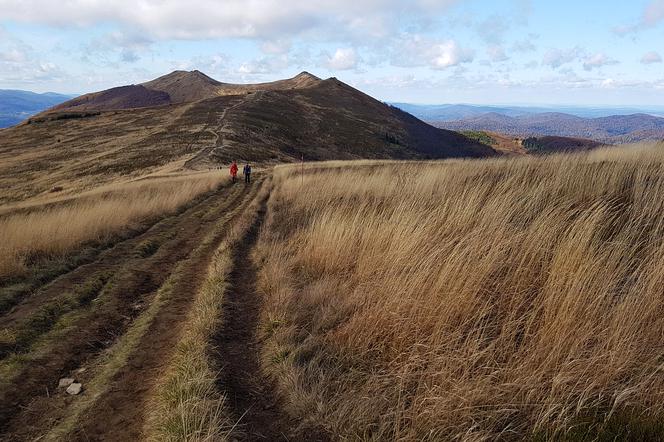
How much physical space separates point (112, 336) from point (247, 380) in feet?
9.04

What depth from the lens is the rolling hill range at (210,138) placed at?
42.6 meters

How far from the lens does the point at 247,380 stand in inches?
171

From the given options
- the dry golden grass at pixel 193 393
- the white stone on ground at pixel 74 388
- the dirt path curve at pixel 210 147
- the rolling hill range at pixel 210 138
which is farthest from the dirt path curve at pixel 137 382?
the rolling hill range at pixel 210 138

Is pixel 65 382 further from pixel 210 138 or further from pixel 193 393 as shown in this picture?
pixel 210 138

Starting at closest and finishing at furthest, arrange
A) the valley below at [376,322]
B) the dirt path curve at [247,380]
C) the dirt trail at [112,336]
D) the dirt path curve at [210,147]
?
the valley below at [376,322], the dirt path curve at [247,380], the dirt trail at [112,336], the dirt path curve at [210,147]

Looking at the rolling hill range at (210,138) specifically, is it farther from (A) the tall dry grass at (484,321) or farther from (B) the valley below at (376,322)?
(A) the tall dry grass at (484,321)

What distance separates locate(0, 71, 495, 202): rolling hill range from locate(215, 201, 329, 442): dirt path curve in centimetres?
3317

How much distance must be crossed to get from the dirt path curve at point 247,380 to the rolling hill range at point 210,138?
33.2 meters

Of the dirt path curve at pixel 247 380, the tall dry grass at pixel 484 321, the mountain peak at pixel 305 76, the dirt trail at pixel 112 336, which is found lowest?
the dirt trail at pixel 112 336

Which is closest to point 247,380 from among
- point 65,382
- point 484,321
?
point 65,382

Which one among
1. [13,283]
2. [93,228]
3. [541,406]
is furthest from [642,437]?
[93,228]

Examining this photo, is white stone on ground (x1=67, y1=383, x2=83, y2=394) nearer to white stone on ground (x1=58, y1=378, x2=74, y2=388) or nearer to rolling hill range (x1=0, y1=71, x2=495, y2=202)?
white stone on ground (x1=58, y1=378, x2=74, y2=388)

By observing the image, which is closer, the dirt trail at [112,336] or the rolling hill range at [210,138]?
the dirt trail at [112,336]

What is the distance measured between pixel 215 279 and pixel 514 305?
5.14 metres
